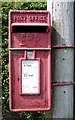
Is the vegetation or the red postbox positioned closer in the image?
the red postbox

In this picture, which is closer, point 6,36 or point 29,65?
point 29,65

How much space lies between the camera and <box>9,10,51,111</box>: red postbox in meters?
2.32

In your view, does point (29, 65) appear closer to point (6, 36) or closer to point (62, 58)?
point (62, 58)

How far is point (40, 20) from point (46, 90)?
72 cm

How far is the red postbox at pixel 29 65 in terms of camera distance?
7.63ft

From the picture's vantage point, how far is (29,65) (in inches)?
92.0

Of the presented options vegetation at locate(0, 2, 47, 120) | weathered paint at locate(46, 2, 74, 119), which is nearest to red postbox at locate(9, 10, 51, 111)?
weathered paint at locate(46, 2, 74, 119)

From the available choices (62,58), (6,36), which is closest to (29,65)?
(62,58)

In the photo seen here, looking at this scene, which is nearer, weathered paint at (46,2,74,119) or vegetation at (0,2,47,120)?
weathered paint at (46,2,74,119)

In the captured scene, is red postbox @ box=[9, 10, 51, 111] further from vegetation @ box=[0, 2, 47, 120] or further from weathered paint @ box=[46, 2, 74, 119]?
vegetation @ box=[0, 2, 47, 120]

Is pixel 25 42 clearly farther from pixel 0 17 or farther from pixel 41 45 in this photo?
pixel 0 17

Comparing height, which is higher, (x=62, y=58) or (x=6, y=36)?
(x=6, y=36)

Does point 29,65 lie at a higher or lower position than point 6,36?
lower

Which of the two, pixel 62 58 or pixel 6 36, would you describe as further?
pixel 6 36
